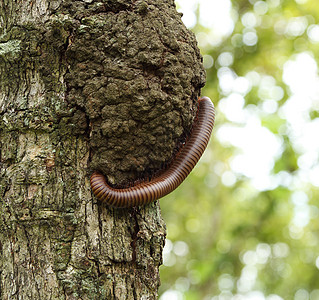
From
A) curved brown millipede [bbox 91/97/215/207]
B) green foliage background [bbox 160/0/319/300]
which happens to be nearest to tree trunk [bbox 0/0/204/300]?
curved brown millipede [bbox 91/97/215/207]

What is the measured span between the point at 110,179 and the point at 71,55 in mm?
781

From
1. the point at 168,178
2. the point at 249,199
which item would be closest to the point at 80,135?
the point at 168,178

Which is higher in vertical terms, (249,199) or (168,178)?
(249,199)

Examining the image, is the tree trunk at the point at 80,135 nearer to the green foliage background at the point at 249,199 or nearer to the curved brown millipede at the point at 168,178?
the curved brown millipede at the point at 168,178

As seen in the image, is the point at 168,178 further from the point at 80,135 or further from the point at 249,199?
the point at 249,199

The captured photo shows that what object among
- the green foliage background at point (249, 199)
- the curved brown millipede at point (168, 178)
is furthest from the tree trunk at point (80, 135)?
the green foliage background at point (249, 199)

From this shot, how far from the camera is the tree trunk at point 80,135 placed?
2127 mm

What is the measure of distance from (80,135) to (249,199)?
9121 mm

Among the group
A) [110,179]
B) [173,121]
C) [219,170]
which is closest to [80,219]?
[110,179]

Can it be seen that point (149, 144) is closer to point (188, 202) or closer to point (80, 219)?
point (80, 219)

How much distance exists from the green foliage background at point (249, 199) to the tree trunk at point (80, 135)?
526 cm

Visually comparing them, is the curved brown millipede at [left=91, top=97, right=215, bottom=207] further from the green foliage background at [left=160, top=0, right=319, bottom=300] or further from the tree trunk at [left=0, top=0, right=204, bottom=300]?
the green foliage background at [left=160, top=0, right=319, bottom=300]

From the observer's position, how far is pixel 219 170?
14375 millimetres

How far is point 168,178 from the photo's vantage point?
8.26ft
